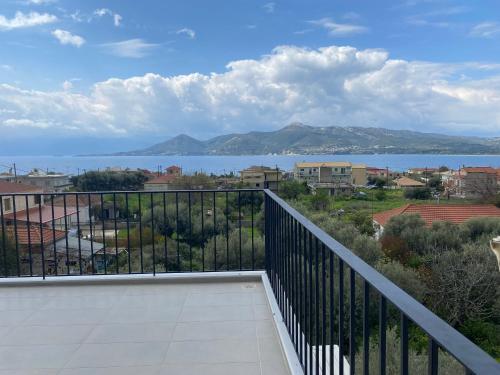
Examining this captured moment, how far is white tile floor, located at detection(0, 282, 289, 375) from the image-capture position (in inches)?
89.9

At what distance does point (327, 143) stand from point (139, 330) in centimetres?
6899

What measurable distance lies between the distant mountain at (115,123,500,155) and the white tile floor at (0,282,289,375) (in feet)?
206

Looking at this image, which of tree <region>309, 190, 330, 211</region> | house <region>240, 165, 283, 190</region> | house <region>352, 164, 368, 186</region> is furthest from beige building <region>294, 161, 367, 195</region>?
house <region>240, 165, 283, 190</region>

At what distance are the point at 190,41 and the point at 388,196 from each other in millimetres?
27163

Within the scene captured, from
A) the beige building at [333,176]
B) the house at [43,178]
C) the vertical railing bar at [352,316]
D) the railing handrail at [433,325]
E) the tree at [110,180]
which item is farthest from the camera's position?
the beige building at [333,176]

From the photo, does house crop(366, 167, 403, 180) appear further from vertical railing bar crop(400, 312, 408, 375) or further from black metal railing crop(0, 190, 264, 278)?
vertical railing bar crop(400, 312, 408, 375)

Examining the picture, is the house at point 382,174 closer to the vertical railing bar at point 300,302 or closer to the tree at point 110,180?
the tree at point 110,180

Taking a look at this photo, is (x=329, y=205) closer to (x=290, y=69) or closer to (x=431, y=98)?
(x=431, y=98)

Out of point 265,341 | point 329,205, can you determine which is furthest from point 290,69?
point 329,205

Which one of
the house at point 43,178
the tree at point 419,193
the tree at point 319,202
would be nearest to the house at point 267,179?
the tree at point 319,202

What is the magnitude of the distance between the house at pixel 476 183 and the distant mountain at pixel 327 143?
20773 mm

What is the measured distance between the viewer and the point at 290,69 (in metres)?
15.5

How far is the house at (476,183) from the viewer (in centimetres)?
3555

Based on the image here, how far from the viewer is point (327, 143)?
229 ft
